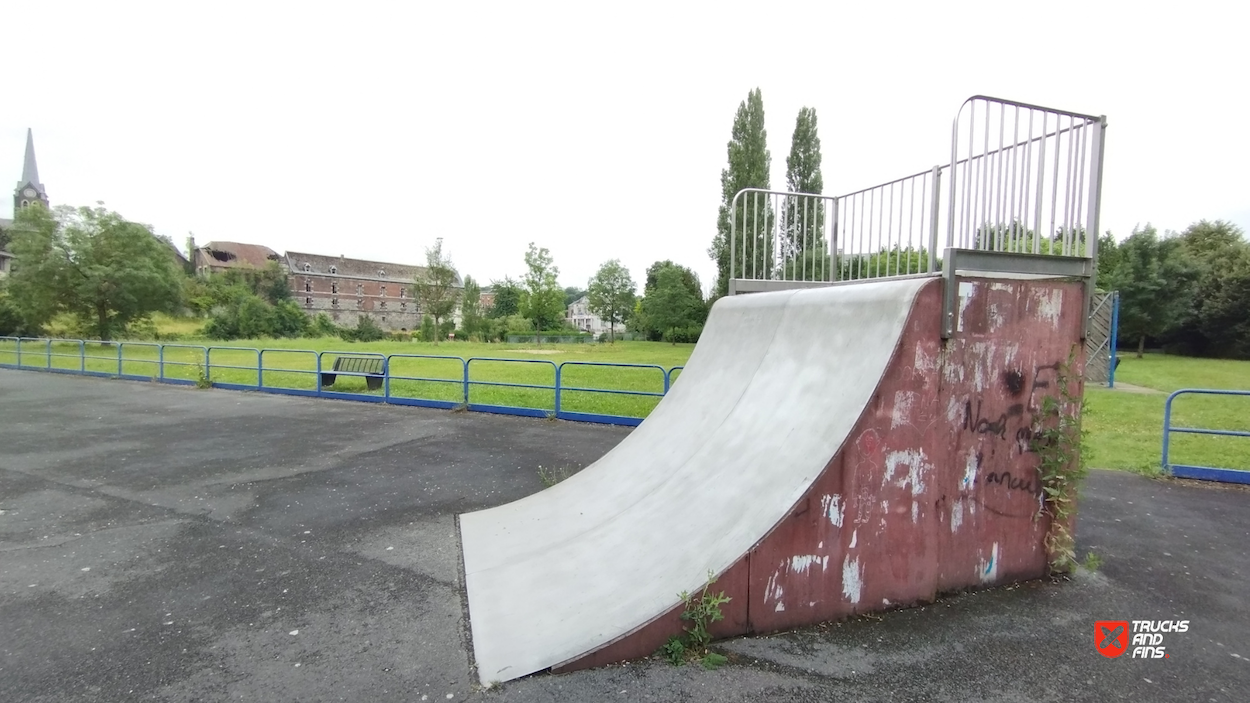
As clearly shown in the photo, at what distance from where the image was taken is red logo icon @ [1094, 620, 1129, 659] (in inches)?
122

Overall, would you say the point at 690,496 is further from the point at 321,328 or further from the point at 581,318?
the point at 581,318

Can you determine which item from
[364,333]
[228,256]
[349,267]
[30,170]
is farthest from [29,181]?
[364,333]

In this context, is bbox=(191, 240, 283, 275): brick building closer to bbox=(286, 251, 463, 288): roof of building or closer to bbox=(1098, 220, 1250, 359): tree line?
bbox=(286, 251, 463, 288): roof of building

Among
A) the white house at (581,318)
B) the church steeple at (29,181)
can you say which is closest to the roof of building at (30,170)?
the church steeple at (29,181)

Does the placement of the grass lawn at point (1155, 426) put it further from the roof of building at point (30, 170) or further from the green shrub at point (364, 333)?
the roof of building at point (30, 170)

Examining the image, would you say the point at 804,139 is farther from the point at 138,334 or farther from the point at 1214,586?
the point at 138,334

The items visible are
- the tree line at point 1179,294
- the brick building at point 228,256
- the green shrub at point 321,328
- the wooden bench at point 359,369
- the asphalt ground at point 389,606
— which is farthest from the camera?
the brick building at point 228,256

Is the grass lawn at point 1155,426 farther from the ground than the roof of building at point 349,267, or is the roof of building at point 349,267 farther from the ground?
the roof of building at point 349,267

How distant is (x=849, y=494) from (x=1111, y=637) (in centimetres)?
157

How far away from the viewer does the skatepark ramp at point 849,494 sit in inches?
125

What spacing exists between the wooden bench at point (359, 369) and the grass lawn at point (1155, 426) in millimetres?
12793

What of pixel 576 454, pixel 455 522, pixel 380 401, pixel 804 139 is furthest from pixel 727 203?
pixel 455 522

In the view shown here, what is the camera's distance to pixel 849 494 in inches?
130

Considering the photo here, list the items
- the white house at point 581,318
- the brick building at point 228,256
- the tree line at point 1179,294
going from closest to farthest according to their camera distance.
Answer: the tree line at point 1179,294
the brick building at point 228,256
the white house at point 581,318
